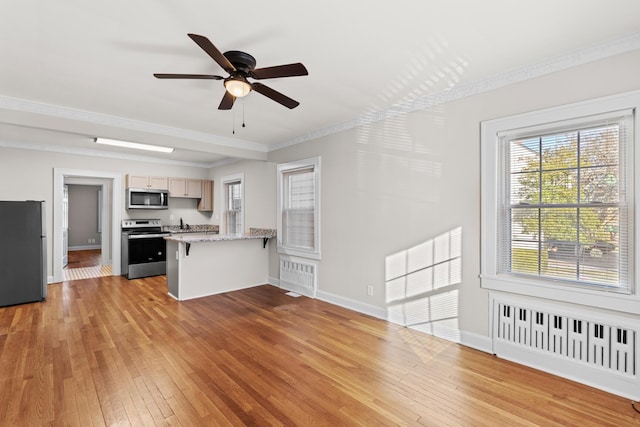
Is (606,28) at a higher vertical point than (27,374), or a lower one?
higher

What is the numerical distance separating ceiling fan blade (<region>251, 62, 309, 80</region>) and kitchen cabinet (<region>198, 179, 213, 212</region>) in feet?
19.1

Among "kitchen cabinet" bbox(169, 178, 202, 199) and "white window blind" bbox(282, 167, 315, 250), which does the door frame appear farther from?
"white window blind" bbox(282, 167, 315, 250)

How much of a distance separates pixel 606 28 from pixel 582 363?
2.52 m

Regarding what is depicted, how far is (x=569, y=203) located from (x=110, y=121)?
16.8ft

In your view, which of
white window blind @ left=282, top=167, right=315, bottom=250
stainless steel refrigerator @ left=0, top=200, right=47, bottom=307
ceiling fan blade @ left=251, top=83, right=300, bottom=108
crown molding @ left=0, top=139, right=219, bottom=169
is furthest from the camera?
crown molding @ left=0, top=139, right=219, bottom=169

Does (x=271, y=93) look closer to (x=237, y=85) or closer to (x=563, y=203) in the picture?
(x=237, y=85)

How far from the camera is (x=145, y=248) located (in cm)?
622

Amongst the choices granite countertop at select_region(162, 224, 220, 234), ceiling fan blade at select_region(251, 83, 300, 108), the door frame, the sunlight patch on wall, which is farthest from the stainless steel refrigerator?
the sunlight patch on wall

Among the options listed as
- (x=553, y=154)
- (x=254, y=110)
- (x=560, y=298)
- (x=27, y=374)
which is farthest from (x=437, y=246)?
(x=27, y=374)

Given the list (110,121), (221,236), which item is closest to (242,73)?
(110,121)

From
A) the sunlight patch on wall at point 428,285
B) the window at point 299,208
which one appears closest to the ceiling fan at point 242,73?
the sunlight patch on wall at point 428,285

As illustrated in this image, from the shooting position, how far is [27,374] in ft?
8.23

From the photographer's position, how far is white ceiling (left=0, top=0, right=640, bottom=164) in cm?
190

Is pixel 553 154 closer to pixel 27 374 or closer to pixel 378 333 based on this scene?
pixel 378 333
